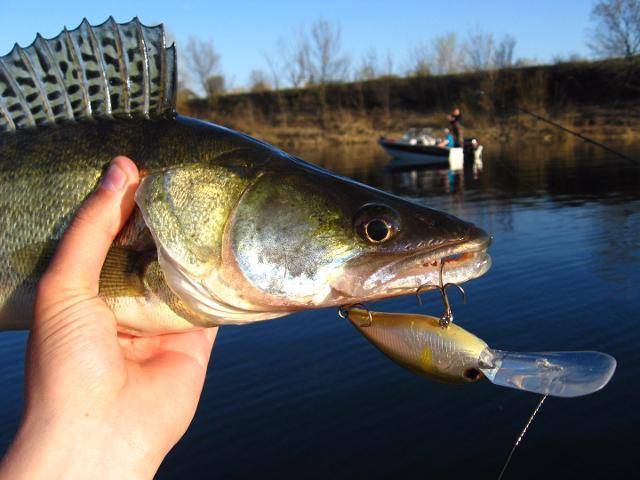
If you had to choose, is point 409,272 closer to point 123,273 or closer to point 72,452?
point 123,273

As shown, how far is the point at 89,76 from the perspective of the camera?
10.3 feet

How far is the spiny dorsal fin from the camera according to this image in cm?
309

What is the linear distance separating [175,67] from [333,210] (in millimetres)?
1329

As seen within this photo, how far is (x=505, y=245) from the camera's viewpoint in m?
11.8

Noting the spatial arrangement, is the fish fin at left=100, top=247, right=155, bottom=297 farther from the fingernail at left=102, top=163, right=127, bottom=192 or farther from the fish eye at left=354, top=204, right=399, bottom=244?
the fish eye at left=354, top=204, right=399, bottom=244

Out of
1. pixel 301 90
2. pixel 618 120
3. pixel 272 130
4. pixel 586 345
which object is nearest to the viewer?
pixel 586 345

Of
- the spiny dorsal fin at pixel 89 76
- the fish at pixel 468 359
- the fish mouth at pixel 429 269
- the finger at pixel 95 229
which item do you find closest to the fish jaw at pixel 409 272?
the fish mouth at pixel 429 269

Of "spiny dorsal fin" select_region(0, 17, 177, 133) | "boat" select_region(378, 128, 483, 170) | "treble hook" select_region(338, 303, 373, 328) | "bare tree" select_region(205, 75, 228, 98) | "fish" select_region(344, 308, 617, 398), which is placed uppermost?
"bare tree" select_region(205, 75, 228, 98)

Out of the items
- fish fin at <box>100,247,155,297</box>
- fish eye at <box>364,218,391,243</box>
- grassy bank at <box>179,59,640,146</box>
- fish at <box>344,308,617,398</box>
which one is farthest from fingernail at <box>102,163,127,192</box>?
grassy bank at <box>179,59,640,146</box>

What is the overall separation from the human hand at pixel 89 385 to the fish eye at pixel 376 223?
1.09 metres

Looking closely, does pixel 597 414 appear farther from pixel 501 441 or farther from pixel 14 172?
pixel 14 172

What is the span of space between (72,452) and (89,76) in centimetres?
199

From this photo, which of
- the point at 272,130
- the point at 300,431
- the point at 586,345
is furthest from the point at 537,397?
the point at 272,130

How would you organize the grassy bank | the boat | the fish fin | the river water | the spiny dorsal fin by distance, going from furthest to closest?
the grassy bank
the boat
the river water
the spiny dorsal fin
the fish fin
